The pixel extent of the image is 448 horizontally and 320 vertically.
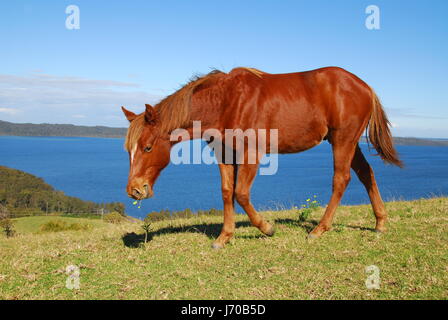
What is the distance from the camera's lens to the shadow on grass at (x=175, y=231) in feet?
20.3

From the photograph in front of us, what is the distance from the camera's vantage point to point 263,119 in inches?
221

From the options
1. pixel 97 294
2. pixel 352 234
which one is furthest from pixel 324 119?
pixel 97 294

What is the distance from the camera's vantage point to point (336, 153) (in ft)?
20.1

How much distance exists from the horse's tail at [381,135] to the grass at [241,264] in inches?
50.8

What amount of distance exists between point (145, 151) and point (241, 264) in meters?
2.10

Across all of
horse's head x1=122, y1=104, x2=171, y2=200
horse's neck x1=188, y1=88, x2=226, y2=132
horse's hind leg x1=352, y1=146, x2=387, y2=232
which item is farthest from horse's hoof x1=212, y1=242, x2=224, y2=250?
horse's hind leg x1=352, y1=146, x2=387, y2=232

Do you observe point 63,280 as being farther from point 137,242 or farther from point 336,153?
point 336,153

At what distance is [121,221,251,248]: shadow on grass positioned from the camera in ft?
20.3

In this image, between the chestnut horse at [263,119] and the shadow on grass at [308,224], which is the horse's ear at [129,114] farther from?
the shadow on grass at [308,224]

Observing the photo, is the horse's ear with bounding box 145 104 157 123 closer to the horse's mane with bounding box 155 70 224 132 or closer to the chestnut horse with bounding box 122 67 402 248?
the chestnut horse with bounding box 122 67 402 248

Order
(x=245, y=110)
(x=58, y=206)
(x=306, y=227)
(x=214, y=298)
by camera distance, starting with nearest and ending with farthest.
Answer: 1. (x=214, y=298)
2. (x=245, y=110)
3. (x=306, y=227)
4. (x=58, y=206)

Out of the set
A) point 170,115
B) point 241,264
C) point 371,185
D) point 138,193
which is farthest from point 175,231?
point 371,185

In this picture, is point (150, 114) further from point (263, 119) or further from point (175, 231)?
point (175, 231)
